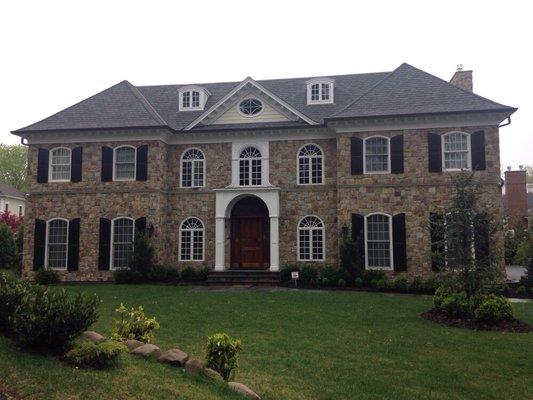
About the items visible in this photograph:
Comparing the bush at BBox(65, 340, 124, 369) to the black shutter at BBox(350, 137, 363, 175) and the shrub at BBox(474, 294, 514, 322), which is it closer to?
the shrub at BBox(474, 294, 514, 322)

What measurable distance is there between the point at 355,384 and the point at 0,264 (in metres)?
29.0

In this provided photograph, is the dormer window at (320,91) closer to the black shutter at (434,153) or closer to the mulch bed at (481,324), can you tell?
the black shutter at (434,153)

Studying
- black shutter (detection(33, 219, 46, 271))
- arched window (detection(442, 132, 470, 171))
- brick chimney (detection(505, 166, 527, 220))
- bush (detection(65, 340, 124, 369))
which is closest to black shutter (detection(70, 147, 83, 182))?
black shutter (detection(33, 219, 46, 271))

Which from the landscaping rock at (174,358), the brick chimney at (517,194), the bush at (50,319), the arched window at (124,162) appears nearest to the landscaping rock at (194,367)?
the landscaping rock at (174,358)

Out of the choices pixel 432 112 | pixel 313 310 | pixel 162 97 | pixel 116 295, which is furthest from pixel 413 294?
pixel 162 97

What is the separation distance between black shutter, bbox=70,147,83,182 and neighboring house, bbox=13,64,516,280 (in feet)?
0.14

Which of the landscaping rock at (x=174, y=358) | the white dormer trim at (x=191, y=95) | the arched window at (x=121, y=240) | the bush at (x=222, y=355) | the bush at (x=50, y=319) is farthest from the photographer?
the white dormer trim at (x=191, y=95)

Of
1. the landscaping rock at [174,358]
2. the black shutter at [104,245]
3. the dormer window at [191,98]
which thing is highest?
the dormer window at [191,98]

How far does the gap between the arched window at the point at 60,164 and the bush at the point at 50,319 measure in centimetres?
1565

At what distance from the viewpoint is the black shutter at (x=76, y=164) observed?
20641 mm

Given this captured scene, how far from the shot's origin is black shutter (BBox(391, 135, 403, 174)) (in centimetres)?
1866

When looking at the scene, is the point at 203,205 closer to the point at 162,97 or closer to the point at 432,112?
the point at 162,97

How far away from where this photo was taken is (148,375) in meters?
5.95

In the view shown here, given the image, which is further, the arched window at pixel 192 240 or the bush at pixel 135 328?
the arched window at pixel 192 240
